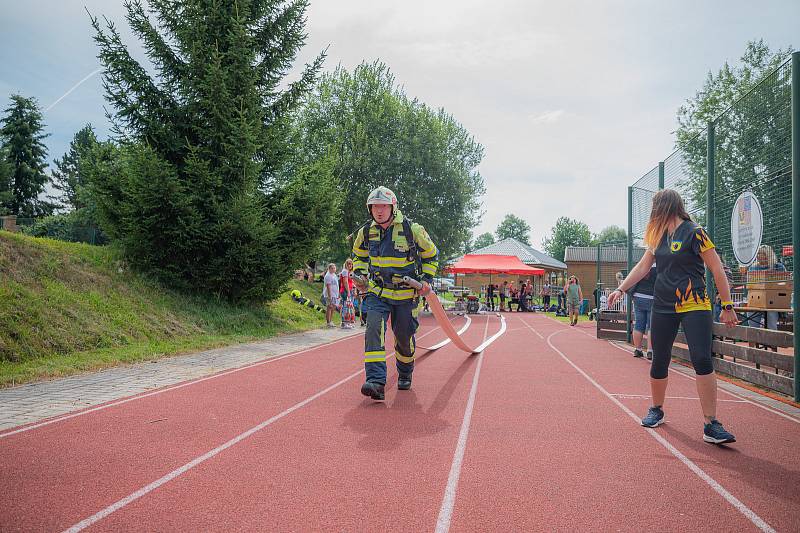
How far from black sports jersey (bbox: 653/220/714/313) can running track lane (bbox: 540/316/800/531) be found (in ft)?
3.97

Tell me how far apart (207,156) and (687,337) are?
39.9 ft

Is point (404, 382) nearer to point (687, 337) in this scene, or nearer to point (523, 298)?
point (687, 337)

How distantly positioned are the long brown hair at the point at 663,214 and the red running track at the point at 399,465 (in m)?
1.82

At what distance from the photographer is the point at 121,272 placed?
12.7 metres

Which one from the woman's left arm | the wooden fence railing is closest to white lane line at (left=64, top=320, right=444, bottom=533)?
the woman's left arm

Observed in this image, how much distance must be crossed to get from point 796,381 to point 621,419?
99.3 inches

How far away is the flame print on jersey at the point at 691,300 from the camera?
4.68 meters

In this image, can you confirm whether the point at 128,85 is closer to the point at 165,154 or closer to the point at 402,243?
the point at 165,154

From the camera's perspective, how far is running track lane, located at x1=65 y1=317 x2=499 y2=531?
9.93 ft

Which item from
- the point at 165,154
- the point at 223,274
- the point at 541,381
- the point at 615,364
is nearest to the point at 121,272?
the point at 223,274

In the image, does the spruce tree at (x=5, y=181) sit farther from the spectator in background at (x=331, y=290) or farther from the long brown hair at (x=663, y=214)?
the long brown hair at (x=663, y=214)

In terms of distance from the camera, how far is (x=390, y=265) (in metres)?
6.45

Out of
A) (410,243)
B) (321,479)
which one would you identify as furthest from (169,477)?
(410,243)

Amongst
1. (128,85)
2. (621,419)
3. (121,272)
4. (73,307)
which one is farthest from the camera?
(128,85)
